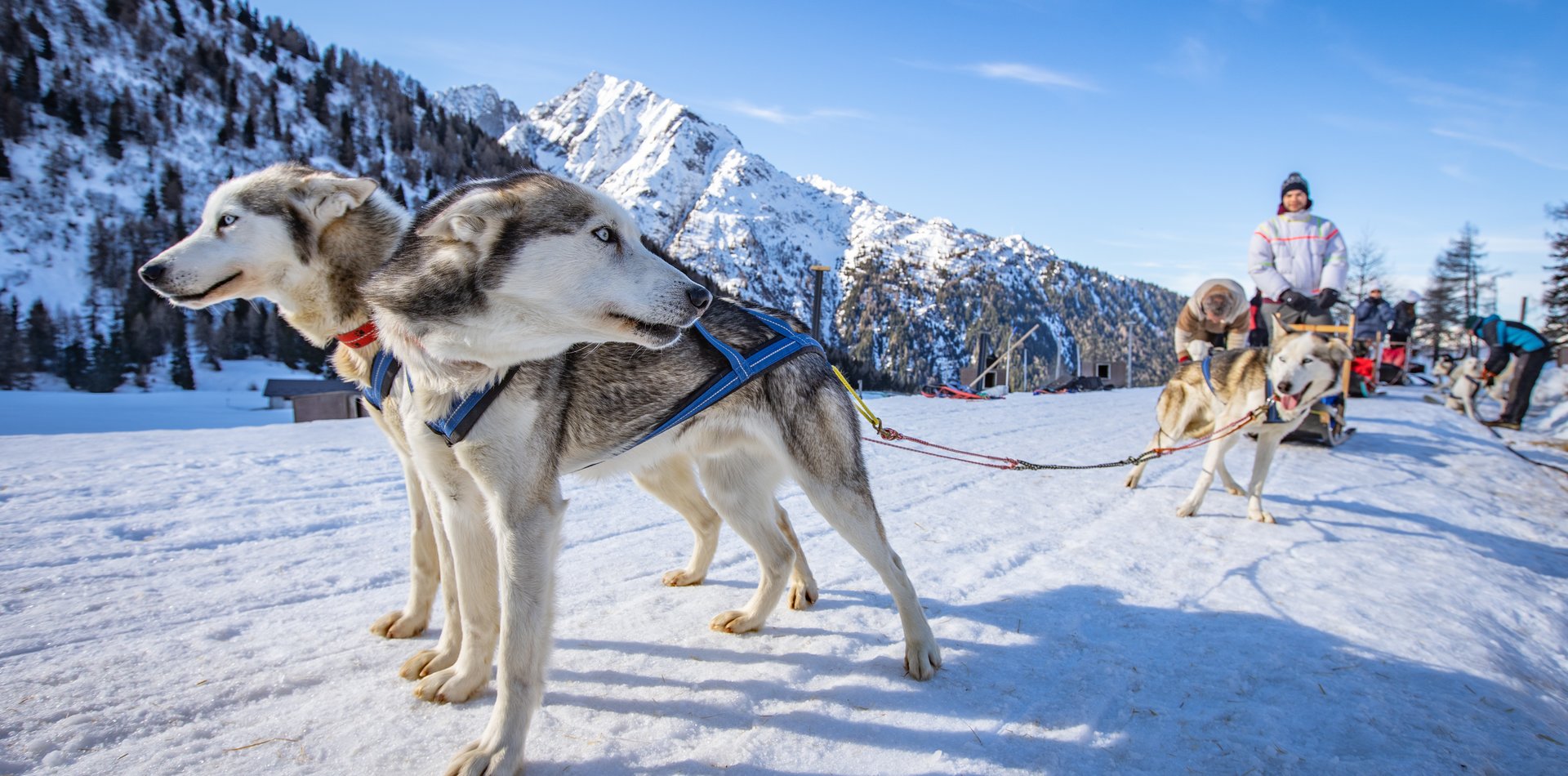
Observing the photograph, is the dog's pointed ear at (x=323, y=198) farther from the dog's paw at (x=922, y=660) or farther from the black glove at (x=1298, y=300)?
the black glove at (x=1298, y=300)

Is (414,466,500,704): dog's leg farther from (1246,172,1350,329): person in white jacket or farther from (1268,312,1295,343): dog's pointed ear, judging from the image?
(1246,172,1350,329): person in white jacket

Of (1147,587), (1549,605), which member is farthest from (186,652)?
(1549,605)

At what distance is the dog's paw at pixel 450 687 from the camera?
2.54 meters

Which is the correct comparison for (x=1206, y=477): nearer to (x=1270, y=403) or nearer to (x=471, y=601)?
(x=1270, y=403)

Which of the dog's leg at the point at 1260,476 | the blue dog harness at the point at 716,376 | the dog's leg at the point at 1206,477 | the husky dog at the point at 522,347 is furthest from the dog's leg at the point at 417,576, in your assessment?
the dog's leg at the point at 1260,476

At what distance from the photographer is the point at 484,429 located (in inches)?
92.4

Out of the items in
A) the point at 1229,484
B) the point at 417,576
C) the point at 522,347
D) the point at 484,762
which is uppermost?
the point at 522,347

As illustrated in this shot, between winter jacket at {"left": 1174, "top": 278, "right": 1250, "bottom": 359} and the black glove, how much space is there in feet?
3.46

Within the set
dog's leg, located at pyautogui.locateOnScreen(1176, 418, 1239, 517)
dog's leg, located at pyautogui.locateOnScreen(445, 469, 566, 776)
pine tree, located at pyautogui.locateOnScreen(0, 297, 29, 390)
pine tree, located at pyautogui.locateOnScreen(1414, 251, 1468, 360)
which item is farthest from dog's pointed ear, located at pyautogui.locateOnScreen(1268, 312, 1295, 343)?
pine tree, located at pyautogui.locateOnScreen(1414, 251, 1468, 360)

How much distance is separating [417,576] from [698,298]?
1.92 meters

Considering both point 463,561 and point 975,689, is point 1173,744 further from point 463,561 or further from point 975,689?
point 463,561

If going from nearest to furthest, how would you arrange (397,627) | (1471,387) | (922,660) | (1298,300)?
(922,660), (397,627), (1298,300), (1471,387)

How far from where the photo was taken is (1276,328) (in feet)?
25.0

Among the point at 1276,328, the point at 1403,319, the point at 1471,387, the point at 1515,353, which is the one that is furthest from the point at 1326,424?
the point at 1403,319
